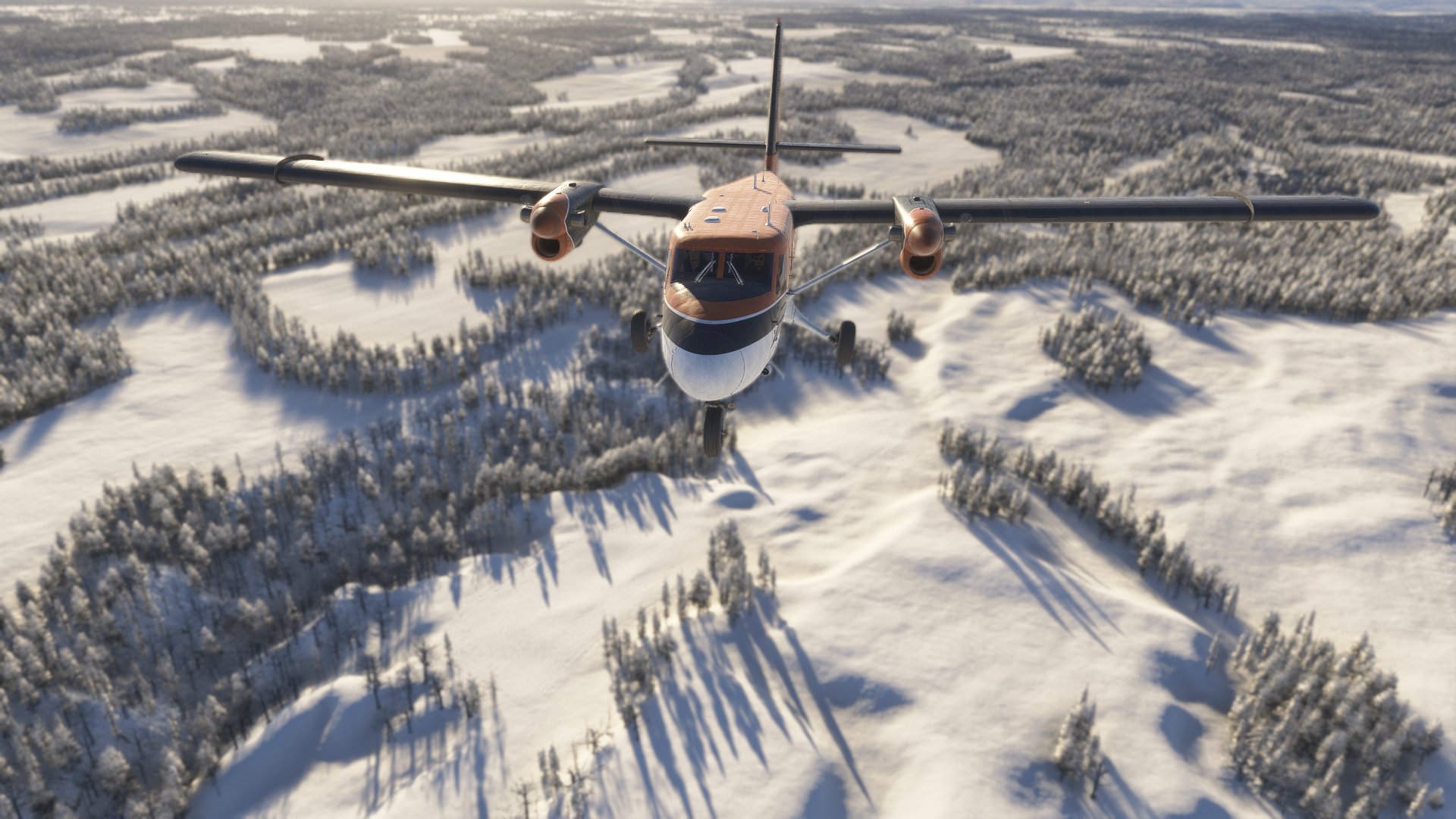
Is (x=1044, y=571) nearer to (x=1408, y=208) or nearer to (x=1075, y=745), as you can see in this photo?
(x=1075, y=745)

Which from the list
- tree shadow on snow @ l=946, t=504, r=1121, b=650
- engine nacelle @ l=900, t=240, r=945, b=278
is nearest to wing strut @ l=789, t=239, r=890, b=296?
engine nacelle @ l=900, t=240, r=945, b=278

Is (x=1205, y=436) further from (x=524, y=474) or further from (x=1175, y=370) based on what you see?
(x=524, y=474)

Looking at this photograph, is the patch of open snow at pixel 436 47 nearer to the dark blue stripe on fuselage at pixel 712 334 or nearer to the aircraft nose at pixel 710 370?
the dark blue stripe on fuselage at pixel 712 334

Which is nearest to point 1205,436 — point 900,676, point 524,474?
point 900,676

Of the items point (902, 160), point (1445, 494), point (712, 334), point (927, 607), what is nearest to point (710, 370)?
point (712, 334)

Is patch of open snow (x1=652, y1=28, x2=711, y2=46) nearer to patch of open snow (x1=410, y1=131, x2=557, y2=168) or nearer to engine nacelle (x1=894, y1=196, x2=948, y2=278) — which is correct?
patch of open snow (x1=410, y1=131, x2=557, y2=168)
